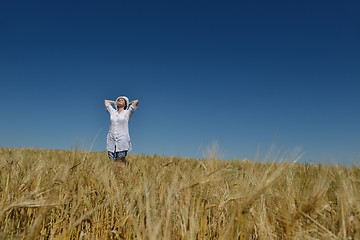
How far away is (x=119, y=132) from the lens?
6609 millimetres

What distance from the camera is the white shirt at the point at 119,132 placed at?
6594 millimetres

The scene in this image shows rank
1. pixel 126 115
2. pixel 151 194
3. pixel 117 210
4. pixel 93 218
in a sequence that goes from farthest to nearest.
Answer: pixel 126 115
pixel 117 210
pixel 93 218
pixel 151 194

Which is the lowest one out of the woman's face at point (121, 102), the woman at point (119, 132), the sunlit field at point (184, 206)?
the sunlit field at point (184, 206)

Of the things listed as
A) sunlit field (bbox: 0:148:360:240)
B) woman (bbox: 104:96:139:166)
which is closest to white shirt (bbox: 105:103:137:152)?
woman (bbox: 104:96:139:166)

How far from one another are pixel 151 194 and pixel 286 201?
68 cm

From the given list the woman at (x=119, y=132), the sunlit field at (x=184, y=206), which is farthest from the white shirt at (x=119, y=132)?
the sunlit field at (x=184, y=206)

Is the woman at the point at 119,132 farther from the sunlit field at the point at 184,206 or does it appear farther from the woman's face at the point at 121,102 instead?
the sunlit field at the point at 184,206

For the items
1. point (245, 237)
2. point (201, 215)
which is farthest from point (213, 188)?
point (245, 237)

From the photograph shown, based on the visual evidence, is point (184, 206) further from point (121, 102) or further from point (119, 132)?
point (121, 102)

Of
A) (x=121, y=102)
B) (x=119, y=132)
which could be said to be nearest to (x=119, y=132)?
(x=119, y=132)

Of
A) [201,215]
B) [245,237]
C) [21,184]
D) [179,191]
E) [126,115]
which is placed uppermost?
[126,115]

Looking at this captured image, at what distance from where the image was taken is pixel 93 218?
1915 millimetres

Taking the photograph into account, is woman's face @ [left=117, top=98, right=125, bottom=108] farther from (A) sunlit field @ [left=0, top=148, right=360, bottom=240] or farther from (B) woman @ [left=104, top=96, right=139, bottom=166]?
(A) sunlit field @ [left=0, top=148, right=360, bottom=240]

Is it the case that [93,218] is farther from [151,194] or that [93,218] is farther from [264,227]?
[264,227]
